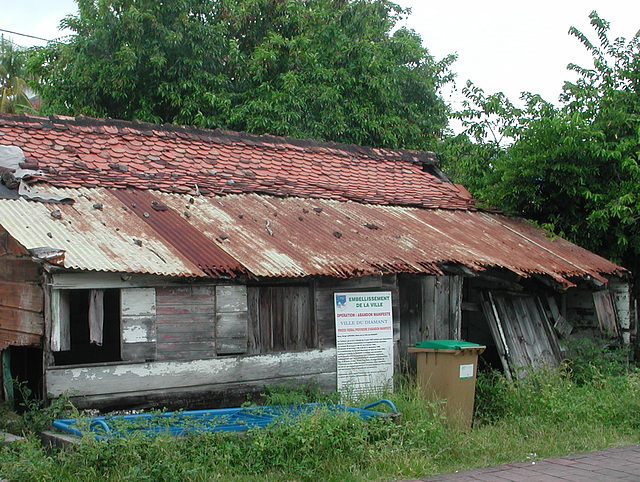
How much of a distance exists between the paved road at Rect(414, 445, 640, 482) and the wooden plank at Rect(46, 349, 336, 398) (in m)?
2.72

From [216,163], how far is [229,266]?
13.6ft

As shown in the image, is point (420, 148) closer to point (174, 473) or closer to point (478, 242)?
point (478, 242)

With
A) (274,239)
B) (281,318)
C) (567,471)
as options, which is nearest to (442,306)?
(281,318)

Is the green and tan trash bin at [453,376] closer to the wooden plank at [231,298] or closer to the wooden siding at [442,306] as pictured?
the wooden siding at [442,306]

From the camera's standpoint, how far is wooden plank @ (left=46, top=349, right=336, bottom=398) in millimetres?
6801

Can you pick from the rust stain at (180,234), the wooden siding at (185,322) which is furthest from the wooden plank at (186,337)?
the rust stain at (180,234)

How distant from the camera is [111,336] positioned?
423 inches

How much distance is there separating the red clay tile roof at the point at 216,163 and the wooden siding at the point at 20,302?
157cm

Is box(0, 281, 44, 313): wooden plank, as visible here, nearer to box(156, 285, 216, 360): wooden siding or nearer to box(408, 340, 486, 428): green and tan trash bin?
box(156, 285, 216, 360): wooden siding

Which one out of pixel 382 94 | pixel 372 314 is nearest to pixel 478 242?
pixel 372 314

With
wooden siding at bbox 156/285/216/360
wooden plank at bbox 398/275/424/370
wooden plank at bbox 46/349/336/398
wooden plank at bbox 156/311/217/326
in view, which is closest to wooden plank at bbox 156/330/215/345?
wooden siding at bbox 156/285/216/360

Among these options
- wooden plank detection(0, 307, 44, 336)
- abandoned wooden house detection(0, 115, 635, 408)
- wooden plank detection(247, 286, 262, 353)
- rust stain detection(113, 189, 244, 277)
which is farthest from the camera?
wooden plank detection(247, 286, 262, 353)

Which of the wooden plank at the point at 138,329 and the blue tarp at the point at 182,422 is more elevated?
the wooden plank at the point at 138,329

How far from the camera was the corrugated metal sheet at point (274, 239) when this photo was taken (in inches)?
284
